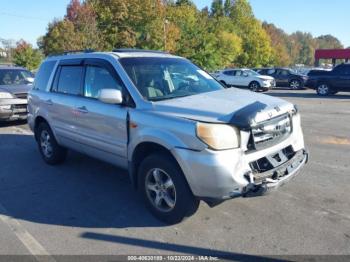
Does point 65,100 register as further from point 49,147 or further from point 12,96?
point 12,96

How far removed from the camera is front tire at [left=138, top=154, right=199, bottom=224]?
3.95 m

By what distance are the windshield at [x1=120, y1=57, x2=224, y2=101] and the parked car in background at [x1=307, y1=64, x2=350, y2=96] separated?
658 inches

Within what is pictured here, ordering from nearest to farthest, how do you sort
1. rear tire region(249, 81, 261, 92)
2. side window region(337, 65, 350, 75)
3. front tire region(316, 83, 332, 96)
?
1. side window region(337, 65, 350, 75)
2. front tire region(316, 83, 332, 96)
3. rear tire region(249, 81, 261, 92)

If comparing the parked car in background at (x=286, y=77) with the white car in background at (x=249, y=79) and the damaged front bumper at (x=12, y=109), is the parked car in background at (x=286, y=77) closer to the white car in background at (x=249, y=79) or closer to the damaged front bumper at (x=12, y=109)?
the white car in background at (x=249, y=79)

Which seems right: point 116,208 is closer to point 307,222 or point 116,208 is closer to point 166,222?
point 166,222

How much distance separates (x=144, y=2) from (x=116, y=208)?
43556mm

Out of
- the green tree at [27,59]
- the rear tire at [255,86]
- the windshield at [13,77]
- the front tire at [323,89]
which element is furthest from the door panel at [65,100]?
the green tree at [27,59]

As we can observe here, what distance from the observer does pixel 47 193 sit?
5281 millimetres

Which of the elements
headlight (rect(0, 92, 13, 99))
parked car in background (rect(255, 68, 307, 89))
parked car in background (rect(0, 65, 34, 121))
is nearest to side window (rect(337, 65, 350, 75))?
parked car in background (rect(255, 68, 307, 89))

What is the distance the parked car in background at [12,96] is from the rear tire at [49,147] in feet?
13.6

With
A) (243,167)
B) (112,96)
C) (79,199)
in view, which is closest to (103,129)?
(112,96)

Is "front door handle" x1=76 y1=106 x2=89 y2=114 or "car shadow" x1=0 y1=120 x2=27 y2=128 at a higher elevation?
"front door handle" x1=76 y1=106 x2=89 y2=114

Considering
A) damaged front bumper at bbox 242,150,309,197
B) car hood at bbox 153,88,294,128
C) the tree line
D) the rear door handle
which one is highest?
the tree line

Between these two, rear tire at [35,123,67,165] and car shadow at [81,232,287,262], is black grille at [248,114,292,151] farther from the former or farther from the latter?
rear tire at [35,123,67,165]
